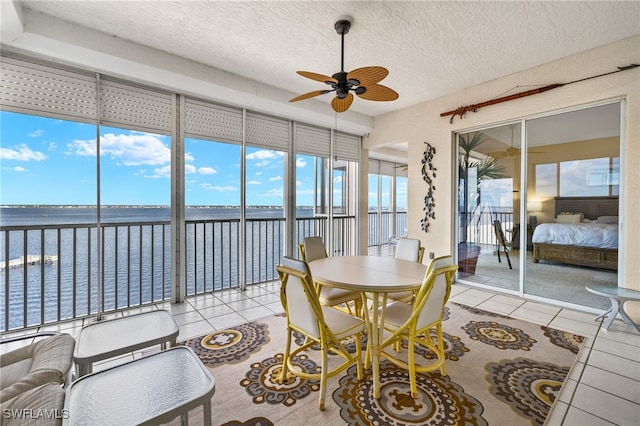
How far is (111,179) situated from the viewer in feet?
9.84

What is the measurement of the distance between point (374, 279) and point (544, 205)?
305cm

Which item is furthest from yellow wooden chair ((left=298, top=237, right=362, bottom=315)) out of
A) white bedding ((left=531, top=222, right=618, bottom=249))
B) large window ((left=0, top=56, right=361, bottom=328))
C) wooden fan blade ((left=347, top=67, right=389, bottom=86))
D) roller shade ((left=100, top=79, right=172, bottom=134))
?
white bedding ((left=531, top=222, right=618, bottom=249))

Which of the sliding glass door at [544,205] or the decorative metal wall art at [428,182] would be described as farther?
the decorative metal wall art at [428,182]

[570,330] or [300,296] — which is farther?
[570,330]

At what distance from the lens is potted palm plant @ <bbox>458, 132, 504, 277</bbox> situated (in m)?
4.18

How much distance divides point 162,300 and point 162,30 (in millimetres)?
3096

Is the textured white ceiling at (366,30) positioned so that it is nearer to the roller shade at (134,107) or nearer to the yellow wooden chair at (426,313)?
the roller shade at (134,107)

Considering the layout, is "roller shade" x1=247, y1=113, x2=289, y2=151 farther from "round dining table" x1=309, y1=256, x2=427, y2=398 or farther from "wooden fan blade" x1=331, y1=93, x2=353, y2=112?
"round dining table" x1=309, y1=256, x2=427, y2=398

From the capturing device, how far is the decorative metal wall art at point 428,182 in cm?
447

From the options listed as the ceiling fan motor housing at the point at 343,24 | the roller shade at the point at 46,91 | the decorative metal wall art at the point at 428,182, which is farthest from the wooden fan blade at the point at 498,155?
the roller shade at the point at 46,91

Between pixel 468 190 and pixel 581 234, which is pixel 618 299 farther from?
pixel 468 190

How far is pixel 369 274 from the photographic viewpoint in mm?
2135

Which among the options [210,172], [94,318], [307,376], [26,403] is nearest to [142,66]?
[210,172]

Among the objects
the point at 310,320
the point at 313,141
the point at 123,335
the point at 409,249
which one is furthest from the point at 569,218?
the point at 123,335
